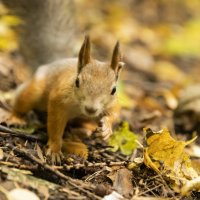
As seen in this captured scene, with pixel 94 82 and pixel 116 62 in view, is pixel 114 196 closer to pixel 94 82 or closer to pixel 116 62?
pixel 94 82

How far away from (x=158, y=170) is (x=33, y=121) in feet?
3.33

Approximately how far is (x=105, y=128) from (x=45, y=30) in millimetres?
1285

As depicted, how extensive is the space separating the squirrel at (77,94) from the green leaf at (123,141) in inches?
5.8

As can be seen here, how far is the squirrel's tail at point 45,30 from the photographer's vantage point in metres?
3.45

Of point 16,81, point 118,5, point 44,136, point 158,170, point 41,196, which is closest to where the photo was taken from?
point 41,196

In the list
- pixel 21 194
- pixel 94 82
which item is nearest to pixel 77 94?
pixel 94 82

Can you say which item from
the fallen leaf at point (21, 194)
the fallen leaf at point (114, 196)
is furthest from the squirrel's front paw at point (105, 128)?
the fallen leaf at point (21, 194)

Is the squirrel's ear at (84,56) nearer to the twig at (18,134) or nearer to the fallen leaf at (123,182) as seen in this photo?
the twig at (18,134)

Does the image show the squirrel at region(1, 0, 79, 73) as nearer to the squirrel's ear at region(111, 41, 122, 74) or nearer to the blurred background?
the blurred background

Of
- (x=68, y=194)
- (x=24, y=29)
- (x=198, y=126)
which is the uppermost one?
(x=24, y=29)

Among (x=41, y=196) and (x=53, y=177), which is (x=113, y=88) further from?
(x=41, y=196)

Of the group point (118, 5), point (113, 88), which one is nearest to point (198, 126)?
point (113, 88)

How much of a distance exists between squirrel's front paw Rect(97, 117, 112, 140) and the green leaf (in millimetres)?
187

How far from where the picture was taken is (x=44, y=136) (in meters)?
2.70
